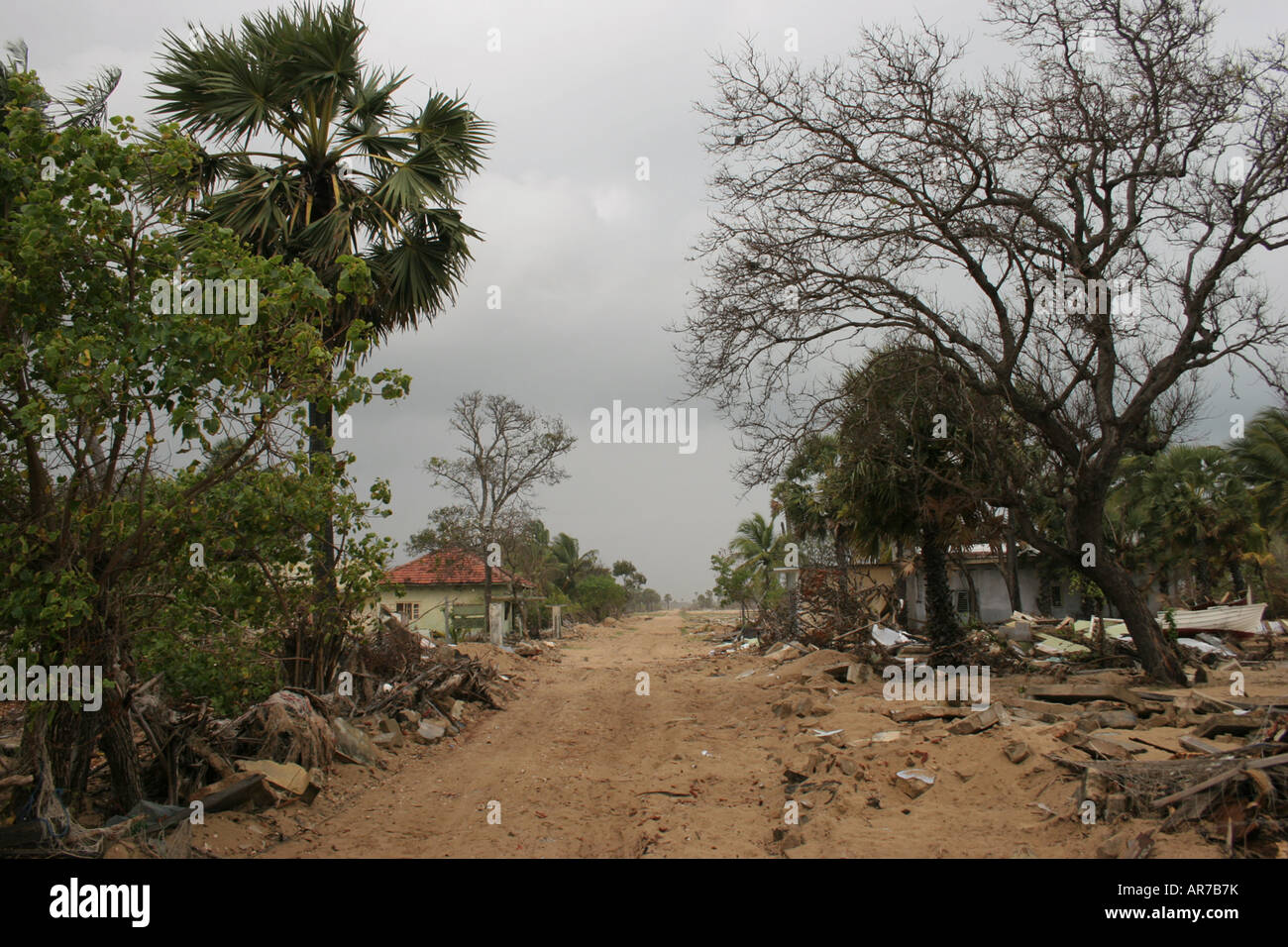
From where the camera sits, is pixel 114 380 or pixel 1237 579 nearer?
pixel 114 380

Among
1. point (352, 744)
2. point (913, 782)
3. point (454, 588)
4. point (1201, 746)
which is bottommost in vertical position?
point (454, 588)

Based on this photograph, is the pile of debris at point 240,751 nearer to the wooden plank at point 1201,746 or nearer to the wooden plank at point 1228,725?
the wooden plank at point 1201,746

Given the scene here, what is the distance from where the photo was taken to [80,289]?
5.49 meters

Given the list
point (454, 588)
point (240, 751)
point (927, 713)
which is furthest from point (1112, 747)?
point (454, 588)

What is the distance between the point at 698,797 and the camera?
26.6 ft

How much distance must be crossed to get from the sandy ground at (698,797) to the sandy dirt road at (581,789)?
0.09ft

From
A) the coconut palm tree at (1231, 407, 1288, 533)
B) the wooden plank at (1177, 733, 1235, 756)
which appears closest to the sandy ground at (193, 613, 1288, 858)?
the wooden plank at (1177, 733, 1235, 756)

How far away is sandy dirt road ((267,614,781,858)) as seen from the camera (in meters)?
6.63

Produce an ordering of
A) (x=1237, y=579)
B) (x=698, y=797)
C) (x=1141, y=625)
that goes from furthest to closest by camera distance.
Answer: (x=1237, y=579) → (x=1141, y=625) → (x=698, y=797)

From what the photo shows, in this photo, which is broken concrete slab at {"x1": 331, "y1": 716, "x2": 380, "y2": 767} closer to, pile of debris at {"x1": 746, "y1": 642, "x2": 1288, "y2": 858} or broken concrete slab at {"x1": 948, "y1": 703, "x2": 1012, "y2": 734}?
pile of debris at {"x1": 746, "y1": 642, "x2": 1288, "y2": 858}

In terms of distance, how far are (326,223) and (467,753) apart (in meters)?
7.36

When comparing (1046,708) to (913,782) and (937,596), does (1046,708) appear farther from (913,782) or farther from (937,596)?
(937,596)

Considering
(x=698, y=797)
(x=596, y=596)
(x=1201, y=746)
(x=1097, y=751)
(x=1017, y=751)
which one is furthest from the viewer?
(x=596, y=596)

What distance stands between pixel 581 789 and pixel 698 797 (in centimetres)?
134
